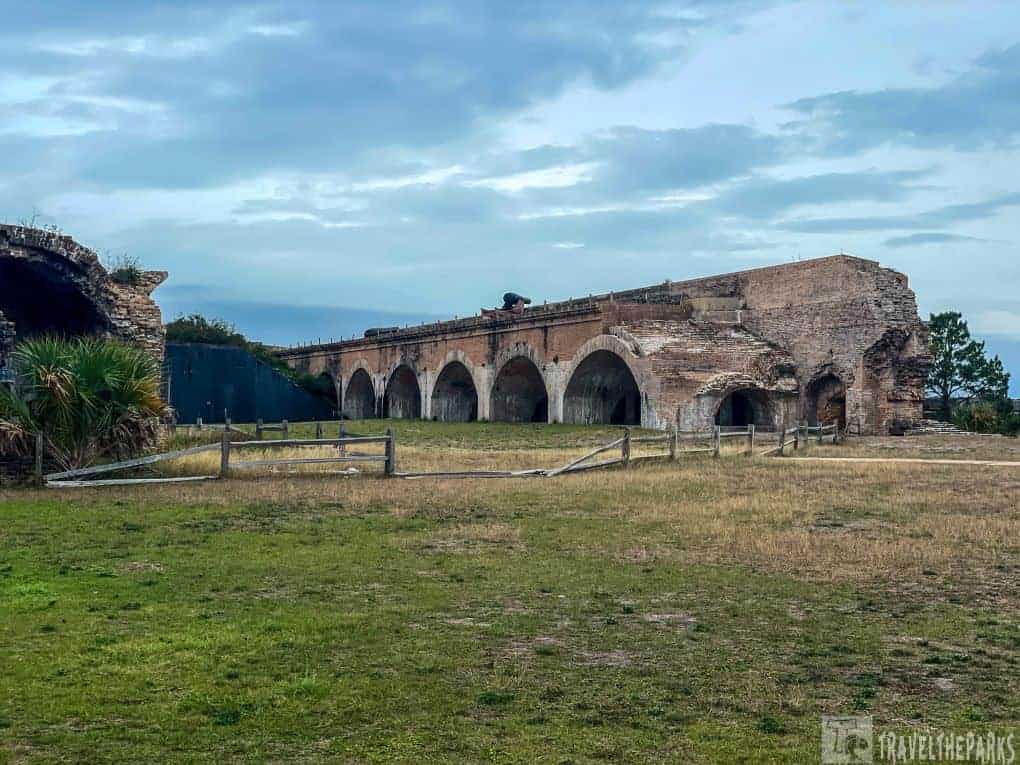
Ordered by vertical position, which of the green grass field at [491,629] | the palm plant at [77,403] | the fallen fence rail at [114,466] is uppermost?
the palm plant at [77,403]

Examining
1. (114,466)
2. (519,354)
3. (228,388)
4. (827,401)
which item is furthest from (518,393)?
(114,466)

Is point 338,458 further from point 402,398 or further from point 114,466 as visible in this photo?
point 402,398

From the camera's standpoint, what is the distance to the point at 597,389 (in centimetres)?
3600

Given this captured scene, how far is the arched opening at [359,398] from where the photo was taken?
53.2 m

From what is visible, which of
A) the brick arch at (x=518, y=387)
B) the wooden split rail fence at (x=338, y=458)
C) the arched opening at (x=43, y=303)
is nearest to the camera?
the wooden split rail fence at (x=338, y=458)

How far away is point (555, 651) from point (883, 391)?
90.6 ft

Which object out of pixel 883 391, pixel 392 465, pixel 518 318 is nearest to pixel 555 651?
pixel 392 465

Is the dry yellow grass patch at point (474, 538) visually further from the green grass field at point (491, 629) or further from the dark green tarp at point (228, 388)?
the dark green tarp at point (228, 388)

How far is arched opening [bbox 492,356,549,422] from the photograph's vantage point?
39594 mm

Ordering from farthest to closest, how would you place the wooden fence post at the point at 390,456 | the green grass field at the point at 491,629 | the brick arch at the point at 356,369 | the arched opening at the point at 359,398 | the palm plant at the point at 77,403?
the arched opening at the point at 359,398, the brick arch at the point at 356,369, the wooden fence post at the point at 390,456, the palm plant at the point at 77,403, the green grass field at the point at 491,629

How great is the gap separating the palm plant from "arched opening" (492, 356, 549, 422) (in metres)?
23.0

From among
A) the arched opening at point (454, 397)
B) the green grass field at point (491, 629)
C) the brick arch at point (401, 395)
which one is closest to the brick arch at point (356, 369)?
the brick arch at point (401, 395)

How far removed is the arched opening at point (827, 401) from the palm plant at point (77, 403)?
22.6m

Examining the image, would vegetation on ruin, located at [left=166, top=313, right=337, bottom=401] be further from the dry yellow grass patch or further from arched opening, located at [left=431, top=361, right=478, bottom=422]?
the dry yellow grass patch
